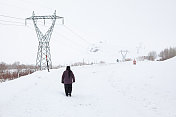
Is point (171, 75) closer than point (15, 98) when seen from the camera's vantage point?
No

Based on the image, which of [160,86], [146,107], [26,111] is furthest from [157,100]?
[26,111]

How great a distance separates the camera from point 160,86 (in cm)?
1069

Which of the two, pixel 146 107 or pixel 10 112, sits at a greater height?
pixel 10 112

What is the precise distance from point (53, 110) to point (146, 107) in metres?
4.33

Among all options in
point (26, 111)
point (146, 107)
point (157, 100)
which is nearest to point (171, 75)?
point (157, 100)

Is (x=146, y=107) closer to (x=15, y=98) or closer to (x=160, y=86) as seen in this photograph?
(x=160, y=86)

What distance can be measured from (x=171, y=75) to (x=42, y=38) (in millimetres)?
16033

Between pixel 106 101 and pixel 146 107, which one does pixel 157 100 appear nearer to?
pixel 146 107

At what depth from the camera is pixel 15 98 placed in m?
7.57

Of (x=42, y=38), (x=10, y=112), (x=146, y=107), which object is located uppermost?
(x=42, y=38)

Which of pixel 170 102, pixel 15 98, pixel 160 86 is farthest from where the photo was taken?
pixel 160 86

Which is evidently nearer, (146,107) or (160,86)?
(146,107)

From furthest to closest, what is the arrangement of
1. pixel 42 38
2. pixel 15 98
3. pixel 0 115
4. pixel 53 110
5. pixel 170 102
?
pixel 42 38 → pixel 170 102 → pixel 15 98 → pixel 53 110 → pixel 0 115

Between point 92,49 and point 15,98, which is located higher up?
point 92,49
